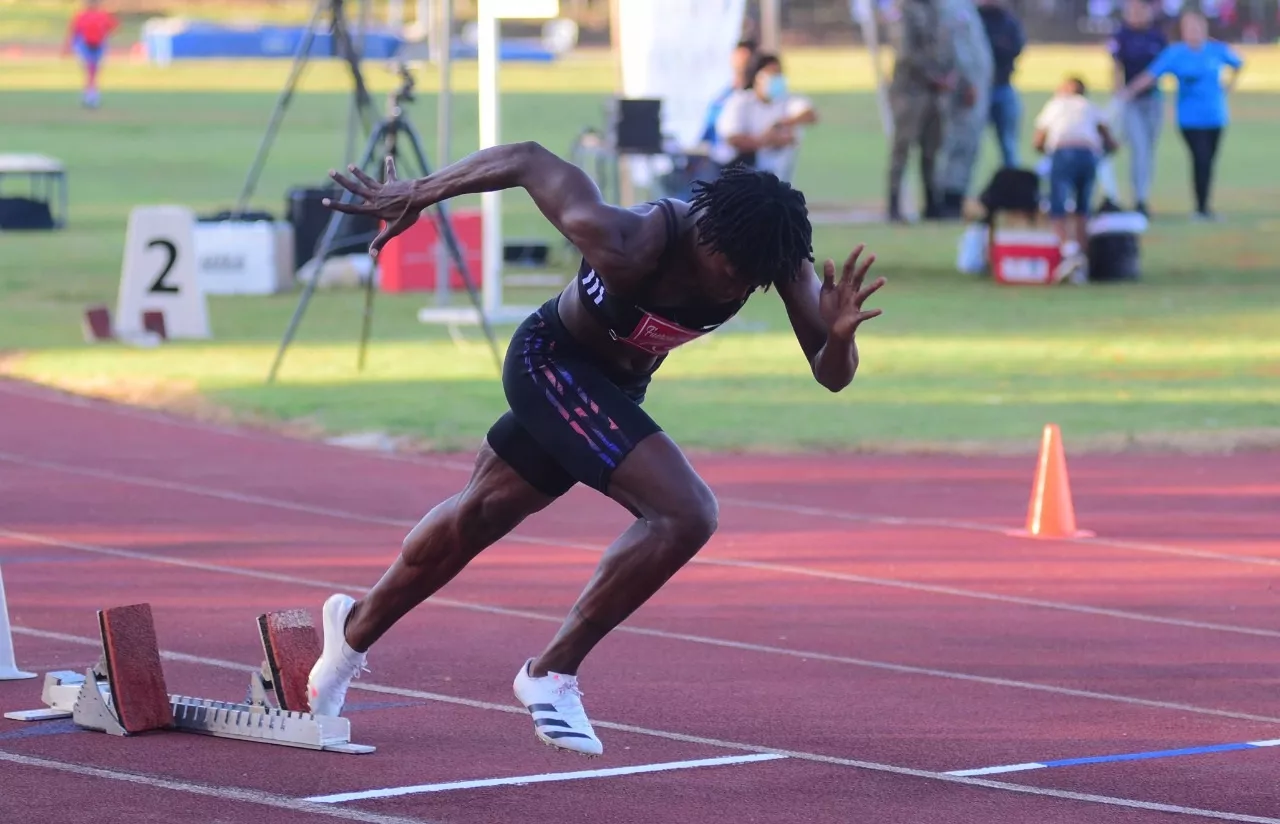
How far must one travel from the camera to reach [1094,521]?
439 inches

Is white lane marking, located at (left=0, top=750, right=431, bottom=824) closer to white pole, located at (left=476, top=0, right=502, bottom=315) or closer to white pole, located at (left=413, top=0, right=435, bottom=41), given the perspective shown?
white pole, located at (left=476, top=0, right=502, bottom=315)

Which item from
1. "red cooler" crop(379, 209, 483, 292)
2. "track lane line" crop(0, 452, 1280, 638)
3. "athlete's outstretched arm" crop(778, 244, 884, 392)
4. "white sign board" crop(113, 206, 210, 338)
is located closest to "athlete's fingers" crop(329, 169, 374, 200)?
"athlete's outstretched arm" crop(778, 244, 884, 392)

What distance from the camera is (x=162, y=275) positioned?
17312 mm

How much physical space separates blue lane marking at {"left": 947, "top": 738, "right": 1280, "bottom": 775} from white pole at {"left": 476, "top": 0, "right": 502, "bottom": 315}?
33.1 ft

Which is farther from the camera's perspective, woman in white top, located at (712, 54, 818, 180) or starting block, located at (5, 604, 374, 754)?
woman in white top, located at (712, 54, 818, 180)

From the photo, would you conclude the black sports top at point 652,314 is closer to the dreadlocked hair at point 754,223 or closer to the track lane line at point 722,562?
the dreadlocked hair at point 754,223

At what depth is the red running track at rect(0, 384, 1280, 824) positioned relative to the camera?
19.7 ft

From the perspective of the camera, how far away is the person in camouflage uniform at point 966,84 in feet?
83.3

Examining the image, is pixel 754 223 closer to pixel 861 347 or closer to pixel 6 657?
pixel 6 657

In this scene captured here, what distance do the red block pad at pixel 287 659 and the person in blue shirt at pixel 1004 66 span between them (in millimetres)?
19913

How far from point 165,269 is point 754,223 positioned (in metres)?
12.2

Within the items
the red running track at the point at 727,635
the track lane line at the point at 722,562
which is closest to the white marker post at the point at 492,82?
the red running track at the point at 727,635

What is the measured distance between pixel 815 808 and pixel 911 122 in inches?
800

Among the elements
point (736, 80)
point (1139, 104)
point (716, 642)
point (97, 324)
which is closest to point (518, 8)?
point (97, 324)
